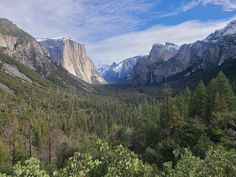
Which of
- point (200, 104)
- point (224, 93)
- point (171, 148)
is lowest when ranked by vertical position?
point (171, 148)

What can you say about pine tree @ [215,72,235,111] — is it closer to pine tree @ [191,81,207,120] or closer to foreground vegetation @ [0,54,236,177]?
foreground vegetation @ [0,54,236,177]

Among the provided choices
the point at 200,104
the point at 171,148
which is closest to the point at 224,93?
the point at 200,104

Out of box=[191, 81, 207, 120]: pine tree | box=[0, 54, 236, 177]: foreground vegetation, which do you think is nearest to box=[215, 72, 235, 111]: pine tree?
box=[0, 54, 236, 177]: foreground vegetation

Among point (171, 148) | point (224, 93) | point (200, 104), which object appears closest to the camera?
point (171, 148)

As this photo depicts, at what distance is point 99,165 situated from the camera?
2914 cm

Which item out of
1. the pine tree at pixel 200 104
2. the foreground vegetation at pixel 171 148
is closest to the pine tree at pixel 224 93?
the foreground vegetation at pixel 171 148

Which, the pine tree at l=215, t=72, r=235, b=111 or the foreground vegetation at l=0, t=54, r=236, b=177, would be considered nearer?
the foreground vegetation at l=0, t=54, r=236, b=177

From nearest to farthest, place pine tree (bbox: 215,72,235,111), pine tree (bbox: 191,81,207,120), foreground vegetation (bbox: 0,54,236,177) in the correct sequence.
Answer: foreground vegetation (bbox: 0,54,236,177), pine tree (bbox: 215,72,235,111), pine tree (bbox: 191,81,207,120)

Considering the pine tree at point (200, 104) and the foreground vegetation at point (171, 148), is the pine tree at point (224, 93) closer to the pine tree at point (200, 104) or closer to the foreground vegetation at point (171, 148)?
the foreground vegetation at point (171, 148)

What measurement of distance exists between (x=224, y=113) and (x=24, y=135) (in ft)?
431

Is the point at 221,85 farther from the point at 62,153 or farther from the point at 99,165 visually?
the point at 99,165

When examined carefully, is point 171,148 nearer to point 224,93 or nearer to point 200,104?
point 200,104

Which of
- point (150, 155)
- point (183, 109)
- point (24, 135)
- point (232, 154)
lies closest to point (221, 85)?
point (183, 109)

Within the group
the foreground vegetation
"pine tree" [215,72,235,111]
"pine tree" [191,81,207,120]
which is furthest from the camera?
"pine tree" [191,81,207,120]
